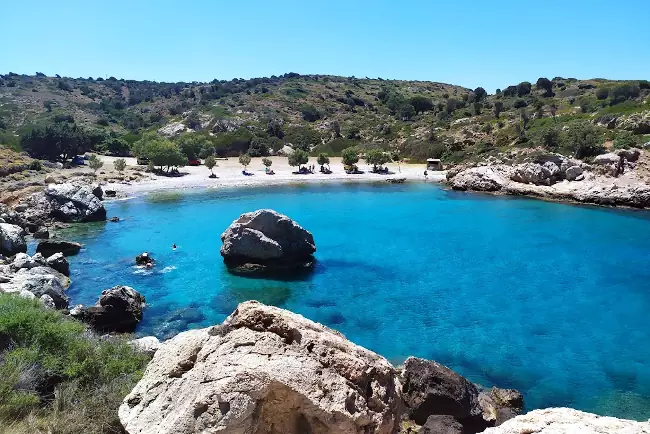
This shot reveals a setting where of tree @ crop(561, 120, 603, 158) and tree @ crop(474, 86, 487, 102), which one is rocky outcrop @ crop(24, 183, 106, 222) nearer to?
tree @ crop(561, 120, 603, 158)

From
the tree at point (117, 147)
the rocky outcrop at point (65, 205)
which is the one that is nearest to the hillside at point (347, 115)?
the tree at point (117, 147)

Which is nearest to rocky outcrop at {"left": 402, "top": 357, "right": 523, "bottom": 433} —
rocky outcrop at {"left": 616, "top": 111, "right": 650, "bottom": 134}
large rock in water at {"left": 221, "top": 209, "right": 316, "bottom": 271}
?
large rock in water at {"left": 221, "top": 209, "right": 316, "bottom": 271}

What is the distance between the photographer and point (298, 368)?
6711 millimetres

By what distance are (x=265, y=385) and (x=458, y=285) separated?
2301 centimetres

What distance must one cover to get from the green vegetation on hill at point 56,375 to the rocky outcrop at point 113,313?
816cm

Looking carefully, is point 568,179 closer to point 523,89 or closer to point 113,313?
point 113,313

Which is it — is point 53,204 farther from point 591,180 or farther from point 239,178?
point 591,180

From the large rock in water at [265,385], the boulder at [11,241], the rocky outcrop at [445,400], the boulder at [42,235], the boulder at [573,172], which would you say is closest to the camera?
the large rock in water at [265,385]

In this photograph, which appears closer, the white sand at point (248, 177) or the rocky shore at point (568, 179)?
the rocky shore at point (568, 179)

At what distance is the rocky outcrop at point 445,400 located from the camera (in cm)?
1375

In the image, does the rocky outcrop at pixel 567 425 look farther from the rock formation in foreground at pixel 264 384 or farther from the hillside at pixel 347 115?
the hillside at pixel 347 115

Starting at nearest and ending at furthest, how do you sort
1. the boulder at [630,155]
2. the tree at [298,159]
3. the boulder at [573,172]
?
the boulder at [630,155] → the boulder at [573,172] → the tree at [298,159]

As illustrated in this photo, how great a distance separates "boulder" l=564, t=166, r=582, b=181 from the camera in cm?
5275

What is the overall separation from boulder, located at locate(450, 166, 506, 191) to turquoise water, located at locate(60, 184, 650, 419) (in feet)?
31.9
